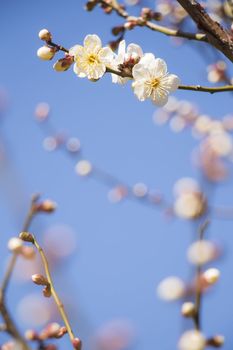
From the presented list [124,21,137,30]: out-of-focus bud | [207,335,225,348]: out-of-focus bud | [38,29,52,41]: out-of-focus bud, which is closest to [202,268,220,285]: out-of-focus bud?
[207,335,225,348]: out-of-focus bud

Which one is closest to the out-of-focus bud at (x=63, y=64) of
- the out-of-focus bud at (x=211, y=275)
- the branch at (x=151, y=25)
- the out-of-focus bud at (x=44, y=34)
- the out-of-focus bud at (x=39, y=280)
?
the out-of-focus bud at (x=44, y=34)

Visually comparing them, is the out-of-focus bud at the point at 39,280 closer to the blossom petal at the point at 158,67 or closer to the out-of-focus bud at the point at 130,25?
the blossom petal at the point at 158,67

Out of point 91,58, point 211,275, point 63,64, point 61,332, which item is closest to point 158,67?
point 91,58

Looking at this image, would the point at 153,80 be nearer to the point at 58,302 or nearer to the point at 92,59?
the point at 92,59

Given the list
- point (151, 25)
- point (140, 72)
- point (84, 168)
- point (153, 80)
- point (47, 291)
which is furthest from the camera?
point (84, 168)

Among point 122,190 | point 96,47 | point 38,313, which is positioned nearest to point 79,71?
point 96,47
